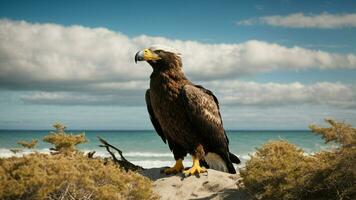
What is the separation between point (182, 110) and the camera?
8055mm

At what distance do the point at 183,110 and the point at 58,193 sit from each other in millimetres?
3017

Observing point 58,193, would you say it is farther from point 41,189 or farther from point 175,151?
point 175,151

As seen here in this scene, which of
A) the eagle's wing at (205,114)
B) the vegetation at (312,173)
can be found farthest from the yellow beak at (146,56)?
the vegetation at (312,173)

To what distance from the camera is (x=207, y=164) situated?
9133 millimetres

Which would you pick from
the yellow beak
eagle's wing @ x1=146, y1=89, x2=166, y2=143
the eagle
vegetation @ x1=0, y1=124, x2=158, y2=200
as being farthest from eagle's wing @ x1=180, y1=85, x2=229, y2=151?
vegetation @ x1=0, y1=124, x2=158, y2=200

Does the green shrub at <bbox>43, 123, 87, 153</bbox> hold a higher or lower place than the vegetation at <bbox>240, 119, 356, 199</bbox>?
higher

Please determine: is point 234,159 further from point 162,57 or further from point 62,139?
point 62,139

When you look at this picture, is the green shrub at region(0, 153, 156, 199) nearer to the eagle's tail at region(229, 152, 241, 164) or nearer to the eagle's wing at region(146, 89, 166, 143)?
the eagle's wing at region(146, 89, 166, 143)

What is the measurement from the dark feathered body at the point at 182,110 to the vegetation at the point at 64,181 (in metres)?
1.93

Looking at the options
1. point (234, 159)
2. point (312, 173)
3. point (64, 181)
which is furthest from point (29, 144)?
point (312, 173)

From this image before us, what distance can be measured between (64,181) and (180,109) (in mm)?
3073

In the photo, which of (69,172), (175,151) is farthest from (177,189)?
(69,172)

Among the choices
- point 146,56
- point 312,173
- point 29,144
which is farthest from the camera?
point 146,56

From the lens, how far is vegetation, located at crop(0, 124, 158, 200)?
5.15 m
